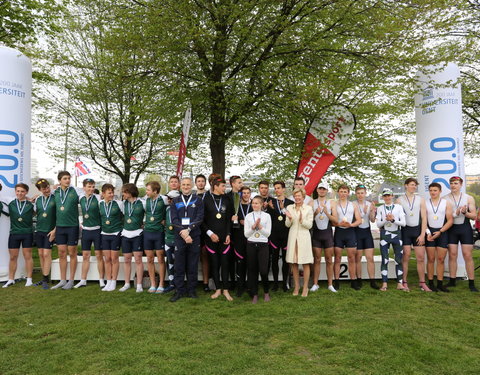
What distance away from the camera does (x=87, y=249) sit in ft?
19.7

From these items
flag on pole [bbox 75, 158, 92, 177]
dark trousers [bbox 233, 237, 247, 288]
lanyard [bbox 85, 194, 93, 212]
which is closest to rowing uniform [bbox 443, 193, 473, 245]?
dark trousers [bbox 233, 237, 247, 288]

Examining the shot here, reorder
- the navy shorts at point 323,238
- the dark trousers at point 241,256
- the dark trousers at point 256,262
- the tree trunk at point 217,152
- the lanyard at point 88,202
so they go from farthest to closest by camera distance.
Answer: the tree trunk at point 217,152 < the lanyard at point 88,202 < the navy shorts at point 323,238 < the dark trousers at point 241,256 < the dark trousers at point 256,262

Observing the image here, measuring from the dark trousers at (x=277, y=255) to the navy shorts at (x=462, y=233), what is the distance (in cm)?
286

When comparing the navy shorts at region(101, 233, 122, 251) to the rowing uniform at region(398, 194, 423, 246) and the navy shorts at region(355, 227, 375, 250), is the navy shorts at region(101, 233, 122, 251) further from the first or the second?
the rowing uniform at region(398, 194, 423, 246)

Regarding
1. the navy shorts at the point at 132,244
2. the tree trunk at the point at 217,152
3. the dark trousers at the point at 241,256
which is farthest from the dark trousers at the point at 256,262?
the tree trunk at the point at 217,152

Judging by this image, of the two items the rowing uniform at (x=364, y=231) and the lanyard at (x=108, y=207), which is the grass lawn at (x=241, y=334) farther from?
the lanyard at (x=108, y=207)

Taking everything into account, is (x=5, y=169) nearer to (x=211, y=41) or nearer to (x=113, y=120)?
(x=211, y=41)

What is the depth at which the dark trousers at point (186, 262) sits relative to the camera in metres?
5.37

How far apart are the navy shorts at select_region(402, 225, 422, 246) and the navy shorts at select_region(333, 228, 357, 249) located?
0.85 m

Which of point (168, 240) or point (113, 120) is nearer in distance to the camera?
point (168, 240)

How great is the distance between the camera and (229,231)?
17.9ft

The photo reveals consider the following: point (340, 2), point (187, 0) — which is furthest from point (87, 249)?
point (340, 2)

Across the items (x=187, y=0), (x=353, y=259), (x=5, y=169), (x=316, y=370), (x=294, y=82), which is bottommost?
(x=316, y=370)

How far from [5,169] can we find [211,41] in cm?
474
